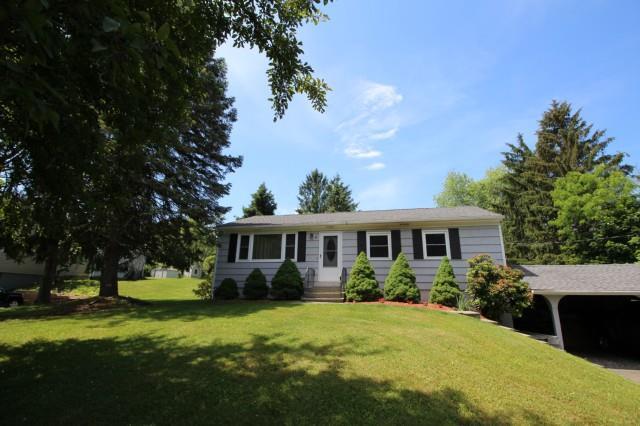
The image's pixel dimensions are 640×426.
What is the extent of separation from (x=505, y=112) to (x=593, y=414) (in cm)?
982

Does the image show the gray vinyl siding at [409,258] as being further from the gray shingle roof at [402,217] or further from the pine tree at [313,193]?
the pine tree at [313,193]

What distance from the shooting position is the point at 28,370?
4859 mm

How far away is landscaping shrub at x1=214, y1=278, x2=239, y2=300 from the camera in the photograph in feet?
40.7

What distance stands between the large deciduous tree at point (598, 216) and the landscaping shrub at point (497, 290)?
1585 centimetres

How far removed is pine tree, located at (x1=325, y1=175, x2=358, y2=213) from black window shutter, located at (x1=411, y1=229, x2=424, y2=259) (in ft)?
65.1

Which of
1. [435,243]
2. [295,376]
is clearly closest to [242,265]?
[435,243]

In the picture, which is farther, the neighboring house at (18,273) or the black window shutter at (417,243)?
the neighboring house at (18,273)

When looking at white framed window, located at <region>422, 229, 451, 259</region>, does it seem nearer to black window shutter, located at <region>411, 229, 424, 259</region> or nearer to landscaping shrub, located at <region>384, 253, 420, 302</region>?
black window shutter, located at <region>411, 229, 424, 259</region>

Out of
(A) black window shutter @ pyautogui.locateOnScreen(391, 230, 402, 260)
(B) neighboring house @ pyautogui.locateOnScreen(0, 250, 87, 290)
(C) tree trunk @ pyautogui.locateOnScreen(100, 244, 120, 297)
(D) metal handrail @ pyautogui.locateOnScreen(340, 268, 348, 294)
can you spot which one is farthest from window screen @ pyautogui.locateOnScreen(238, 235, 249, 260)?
(B) neighboring house @ pyautogui.locateOnScreen(0, 250, 87, 290)

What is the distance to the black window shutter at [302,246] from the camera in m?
13.1

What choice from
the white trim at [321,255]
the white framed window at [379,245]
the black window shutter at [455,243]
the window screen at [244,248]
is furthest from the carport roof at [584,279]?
the window screen at [244,248]

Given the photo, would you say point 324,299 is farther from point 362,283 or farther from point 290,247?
point 290,247

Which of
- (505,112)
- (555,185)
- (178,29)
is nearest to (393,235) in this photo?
(505,112)

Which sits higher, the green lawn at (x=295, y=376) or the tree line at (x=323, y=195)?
the tree line at (x=323, y=195)
